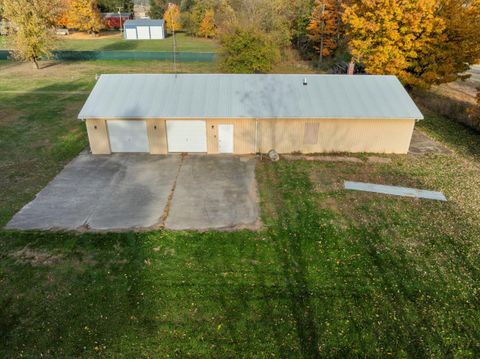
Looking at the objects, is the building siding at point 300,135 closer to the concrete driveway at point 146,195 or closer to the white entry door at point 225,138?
the white entry door at point 225,138

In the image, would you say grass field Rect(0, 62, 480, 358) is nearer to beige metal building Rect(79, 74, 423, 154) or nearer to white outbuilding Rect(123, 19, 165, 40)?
beige metal building Rect(79, 74, 423, 154)

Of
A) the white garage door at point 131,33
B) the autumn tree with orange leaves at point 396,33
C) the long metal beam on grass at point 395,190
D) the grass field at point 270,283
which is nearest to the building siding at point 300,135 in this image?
the grass field at point 270,283

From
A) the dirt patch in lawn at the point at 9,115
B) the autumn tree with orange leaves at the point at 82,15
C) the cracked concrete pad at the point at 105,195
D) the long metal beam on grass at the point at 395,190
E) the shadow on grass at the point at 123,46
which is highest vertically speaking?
the autumn tree with orange leaves at the point at 82,15

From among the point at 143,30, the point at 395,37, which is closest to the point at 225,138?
the point at 395,37

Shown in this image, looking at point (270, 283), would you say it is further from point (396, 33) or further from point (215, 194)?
point (396, 33)

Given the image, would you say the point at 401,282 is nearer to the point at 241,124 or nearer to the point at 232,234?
the point at 232,234

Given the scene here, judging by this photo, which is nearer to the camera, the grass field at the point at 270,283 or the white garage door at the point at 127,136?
the grass field at the point at 270,283

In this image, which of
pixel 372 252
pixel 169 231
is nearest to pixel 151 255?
pixel 169 231

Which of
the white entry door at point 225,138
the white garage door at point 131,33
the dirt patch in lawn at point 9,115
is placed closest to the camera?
the white entry door at point 225,138
